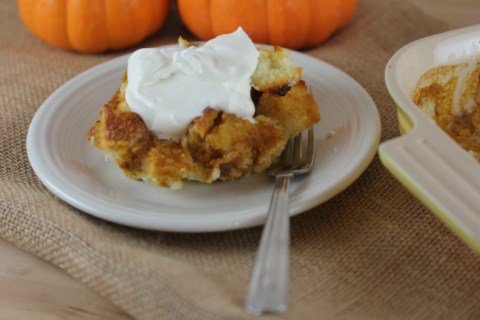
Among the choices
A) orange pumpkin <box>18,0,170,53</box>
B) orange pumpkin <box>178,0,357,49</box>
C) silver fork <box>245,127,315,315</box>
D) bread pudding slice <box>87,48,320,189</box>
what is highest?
silver fork <box>245,127,315,315</box>

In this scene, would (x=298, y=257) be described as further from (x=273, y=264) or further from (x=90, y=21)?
(x=90, y=21)

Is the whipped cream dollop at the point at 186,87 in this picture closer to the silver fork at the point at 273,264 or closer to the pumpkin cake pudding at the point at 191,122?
the pumpkin cake pudding at the point at 191,122

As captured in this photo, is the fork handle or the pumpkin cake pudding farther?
the pumpkin cake pudding

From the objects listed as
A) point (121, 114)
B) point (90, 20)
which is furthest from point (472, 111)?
point (90, 20)

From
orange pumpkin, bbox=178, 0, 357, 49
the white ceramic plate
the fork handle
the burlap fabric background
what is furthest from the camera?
orange pumpkin, bbox=178, 0, 357, 49

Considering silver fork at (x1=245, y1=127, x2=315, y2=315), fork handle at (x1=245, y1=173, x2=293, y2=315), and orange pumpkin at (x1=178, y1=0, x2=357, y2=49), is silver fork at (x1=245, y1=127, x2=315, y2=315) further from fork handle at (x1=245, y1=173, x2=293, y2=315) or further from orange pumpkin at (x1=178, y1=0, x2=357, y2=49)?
orange pumpkin at (x1=178, y1=0, x2=357, y2=49)

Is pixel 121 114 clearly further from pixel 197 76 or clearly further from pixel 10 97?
pixel 10 97

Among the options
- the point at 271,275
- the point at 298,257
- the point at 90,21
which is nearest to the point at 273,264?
the point at 271,275

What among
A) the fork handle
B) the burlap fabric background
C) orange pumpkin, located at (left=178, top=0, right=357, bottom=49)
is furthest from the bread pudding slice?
orange pumpkin, located at (left=178, top=0, right=357, bottom=49)
